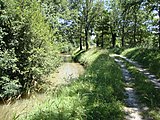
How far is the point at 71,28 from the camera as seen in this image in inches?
2058

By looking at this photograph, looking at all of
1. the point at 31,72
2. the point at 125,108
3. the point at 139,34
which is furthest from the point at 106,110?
the point at 139,34

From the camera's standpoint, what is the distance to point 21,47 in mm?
16688

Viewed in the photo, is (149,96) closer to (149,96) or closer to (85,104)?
(149,96)

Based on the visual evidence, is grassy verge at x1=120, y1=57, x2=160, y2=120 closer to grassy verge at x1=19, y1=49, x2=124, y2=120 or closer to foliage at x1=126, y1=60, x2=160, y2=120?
foliage at x1=126, y1=60, x2=160, y2=120

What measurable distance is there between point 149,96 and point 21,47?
361 inches

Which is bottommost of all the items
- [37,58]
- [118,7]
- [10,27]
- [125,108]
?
[125,108]

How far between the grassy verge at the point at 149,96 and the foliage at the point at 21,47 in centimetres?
673

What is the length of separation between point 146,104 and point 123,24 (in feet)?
142

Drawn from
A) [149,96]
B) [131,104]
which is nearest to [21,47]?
[131,104]

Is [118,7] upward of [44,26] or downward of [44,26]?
upward

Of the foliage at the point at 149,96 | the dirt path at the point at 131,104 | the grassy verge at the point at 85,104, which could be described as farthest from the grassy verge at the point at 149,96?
the grassy verge at the point at 85,104

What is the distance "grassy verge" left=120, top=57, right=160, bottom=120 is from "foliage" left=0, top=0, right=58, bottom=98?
673cm

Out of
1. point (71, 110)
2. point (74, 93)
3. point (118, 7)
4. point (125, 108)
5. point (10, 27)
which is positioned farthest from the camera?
point (118, 7)

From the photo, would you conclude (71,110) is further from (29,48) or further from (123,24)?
(123,24)
